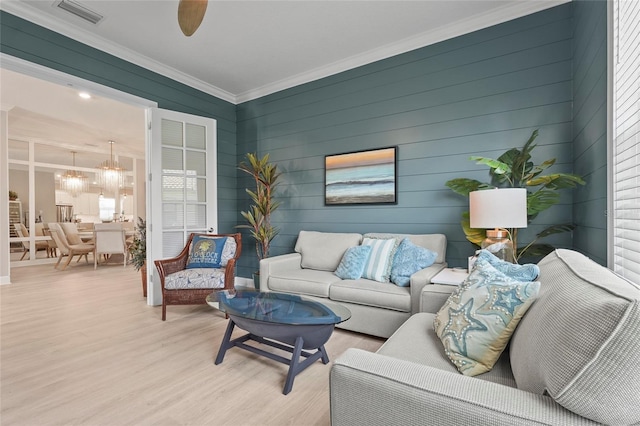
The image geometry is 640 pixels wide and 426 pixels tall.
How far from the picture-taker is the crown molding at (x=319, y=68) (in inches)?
106

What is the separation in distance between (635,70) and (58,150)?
983 cm

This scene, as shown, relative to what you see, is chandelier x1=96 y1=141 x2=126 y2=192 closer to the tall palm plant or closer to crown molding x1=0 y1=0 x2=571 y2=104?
crown molding x1=0 y1=0 x2=571 y2=104

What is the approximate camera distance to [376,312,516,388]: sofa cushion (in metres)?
→ 1.20

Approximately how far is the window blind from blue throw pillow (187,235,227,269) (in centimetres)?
332

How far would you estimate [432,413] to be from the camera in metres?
0.86

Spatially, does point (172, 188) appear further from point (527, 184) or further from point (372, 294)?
point (527, 184)

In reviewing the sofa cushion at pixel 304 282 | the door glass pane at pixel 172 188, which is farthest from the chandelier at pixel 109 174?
the sofa cushion at pixel 304 282

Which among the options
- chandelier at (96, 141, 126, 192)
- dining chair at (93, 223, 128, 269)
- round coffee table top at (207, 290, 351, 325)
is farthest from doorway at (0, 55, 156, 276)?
round coffee table top at (207, 290, 351, 325)

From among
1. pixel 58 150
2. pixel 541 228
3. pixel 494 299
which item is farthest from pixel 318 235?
pixel 58 150

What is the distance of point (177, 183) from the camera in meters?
3.90

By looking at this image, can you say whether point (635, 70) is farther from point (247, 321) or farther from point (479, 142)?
point (247, 321)

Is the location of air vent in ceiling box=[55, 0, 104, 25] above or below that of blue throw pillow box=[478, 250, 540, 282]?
above

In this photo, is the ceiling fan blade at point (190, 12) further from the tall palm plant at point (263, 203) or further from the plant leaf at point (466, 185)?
the plant leaf at point (466, 185)

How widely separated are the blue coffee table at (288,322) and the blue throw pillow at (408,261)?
0.75 m
